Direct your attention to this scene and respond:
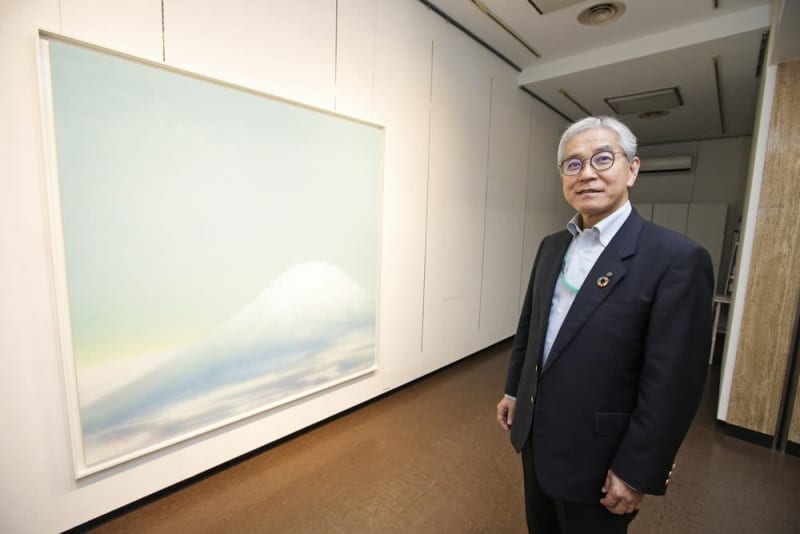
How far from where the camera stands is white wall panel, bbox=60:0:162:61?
4.89ft

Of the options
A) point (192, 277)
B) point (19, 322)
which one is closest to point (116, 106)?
point (192, 277)

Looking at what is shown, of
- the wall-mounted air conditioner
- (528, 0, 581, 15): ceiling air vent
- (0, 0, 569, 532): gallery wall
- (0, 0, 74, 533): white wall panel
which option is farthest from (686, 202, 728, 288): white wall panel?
(0, 0, 74, 533): white wall panel

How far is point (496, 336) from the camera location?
4645 mm

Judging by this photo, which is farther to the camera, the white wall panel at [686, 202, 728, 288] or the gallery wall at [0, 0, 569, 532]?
the white wall panel at [686, 202, 728, 288]

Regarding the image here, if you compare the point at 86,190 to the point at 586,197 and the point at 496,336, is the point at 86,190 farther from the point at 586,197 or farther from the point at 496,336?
the point at 496,336

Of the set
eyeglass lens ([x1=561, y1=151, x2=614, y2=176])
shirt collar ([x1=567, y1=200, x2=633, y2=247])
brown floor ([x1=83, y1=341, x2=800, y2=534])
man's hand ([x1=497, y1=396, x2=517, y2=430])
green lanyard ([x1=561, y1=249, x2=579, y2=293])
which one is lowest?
brown floor ([x1=83, y1=341, x2=800, y2=534])

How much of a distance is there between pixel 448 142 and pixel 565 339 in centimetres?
276

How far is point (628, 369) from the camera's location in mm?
1047

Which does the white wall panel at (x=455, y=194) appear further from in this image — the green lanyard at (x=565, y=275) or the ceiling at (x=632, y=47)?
the green lanyard at (x=565, y=275)

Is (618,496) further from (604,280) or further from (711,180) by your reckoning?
(711,180)

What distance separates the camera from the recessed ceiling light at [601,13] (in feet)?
9.77

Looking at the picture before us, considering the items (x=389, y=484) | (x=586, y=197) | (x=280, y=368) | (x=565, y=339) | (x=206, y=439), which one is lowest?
(x=389, y=484)

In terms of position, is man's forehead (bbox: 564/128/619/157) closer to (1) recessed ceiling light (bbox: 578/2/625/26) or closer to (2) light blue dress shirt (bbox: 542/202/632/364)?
(2) light blue dress shirt (bbox: 542/202/632/364)

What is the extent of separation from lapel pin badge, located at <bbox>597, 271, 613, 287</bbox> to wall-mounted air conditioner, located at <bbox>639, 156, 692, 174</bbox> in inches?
261
